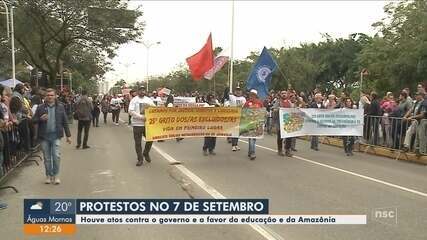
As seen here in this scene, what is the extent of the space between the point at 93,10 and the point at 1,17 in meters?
8.66

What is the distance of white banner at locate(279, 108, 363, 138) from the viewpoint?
1662cm

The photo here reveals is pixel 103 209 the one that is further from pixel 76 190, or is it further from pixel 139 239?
pixel 76 190

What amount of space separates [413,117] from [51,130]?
9.63 m

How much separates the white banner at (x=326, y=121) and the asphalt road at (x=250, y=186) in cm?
71

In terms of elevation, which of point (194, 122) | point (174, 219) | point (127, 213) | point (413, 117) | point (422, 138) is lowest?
point (174, 219)

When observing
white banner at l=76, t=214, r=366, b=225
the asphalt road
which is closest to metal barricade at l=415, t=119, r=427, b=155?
the asphalt road

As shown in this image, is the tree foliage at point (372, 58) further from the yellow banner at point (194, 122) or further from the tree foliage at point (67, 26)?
the yellow banner at point (194, 122)

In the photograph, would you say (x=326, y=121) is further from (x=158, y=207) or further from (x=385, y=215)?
(x=158, y=207)

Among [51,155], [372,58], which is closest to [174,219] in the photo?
[51,155]

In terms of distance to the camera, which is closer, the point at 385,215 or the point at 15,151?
the point at 385,215

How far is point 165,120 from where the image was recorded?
14250mm

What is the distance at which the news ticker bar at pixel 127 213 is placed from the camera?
6898mm

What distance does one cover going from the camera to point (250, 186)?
10484mm

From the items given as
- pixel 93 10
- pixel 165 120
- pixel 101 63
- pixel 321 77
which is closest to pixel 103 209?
pixel 165 120
